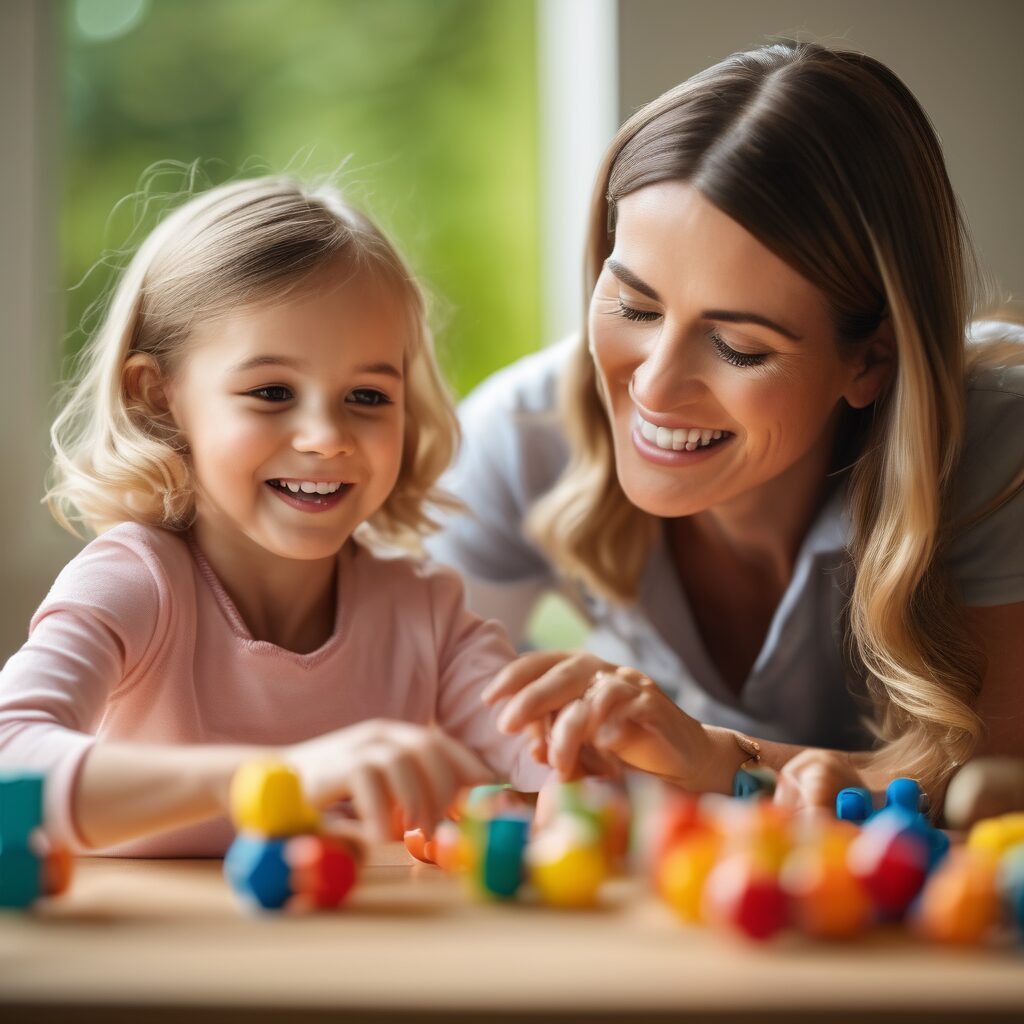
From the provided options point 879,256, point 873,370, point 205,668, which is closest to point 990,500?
point 873,370

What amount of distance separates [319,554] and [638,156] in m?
0.47

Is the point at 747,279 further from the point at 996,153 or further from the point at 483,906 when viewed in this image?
the point at 996,153

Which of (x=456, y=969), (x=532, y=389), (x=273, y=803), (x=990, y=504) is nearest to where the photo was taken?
(x=456, y=969)

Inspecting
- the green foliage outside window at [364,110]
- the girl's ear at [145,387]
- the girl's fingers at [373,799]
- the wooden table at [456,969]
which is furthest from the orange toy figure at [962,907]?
the green foliage outside window at [364,110]

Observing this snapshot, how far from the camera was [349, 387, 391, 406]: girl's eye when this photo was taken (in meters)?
1.09

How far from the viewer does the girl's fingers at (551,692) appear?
89 cm

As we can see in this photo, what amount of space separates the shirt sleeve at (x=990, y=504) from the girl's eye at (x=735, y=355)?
0.25m

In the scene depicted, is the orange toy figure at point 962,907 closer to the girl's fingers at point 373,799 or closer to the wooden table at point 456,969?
the wooden table at point 456,969

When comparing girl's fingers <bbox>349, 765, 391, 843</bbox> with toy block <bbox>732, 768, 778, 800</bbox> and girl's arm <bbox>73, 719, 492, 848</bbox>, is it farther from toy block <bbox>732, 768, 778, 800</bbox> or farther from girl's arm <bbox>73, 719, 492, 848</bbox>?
toy block <bbox>732, 768, 778, 800</bbox>

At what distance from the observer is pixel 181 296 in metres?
1.10

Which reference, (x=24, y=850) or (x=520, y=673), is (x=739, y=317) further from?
(x=24, y=850)

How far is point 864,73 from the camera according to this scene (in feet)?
3.81

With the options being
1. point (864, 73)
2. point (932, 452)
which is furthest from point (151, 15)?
point (932, 452)

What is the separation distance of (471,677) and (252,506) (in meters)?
0.25
